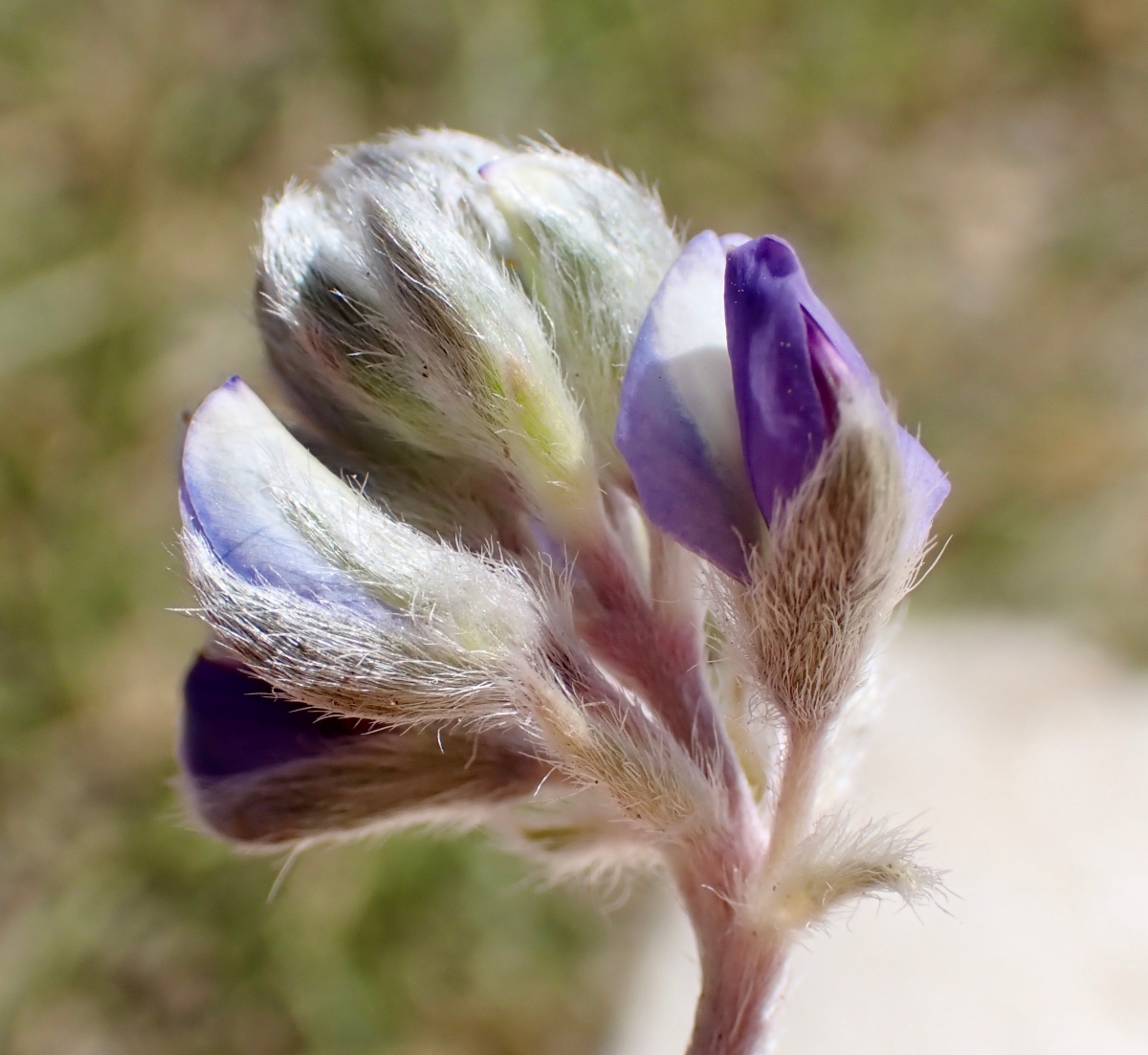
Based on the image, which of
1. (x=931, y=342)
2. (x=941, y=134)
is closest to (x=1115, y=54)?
(x=941, y=134)

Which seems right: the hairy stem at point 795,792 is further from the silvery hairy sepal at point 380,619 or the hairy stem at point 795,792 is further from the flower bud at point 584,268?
the flower bud at point 584,268

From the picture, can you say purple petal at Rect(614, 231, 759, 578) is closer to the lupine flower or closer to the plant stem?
the lupine flower

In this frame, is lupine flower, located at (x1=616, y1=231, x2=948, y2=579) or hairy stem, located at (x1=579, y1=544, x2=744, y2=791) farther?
hairy stem, located at (x1=579, y1=544, x2=744, y2=791)

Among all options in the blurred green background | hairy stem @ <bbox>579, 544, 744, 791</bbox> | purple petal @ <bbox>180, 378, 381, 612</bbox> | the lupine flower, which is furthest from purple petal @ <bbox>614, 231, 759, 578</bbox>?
the blurred green background

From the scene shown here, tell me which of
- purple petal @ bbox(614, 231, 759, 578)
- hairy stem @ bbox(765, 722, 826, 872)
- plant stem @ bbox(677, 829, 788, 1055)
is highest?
purple petal @ bbox(614, 231, 759, 578)

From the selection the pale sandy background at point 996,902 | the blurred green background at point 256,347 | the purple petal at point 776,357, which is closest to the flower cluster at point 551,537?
the purple petal at point 776,357

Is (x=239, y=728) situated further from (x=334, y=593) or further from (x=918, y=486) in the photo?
(x=918, y=486)

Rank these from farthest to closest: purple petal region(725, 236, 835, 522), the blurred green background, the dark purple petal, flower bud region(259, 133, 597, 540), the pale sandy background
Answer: the blurred green background < the pale sandy background < the dark purple petal < flower bud region(259, 133, 597, 540) < purple petal region(725, 236, 835, 522)
